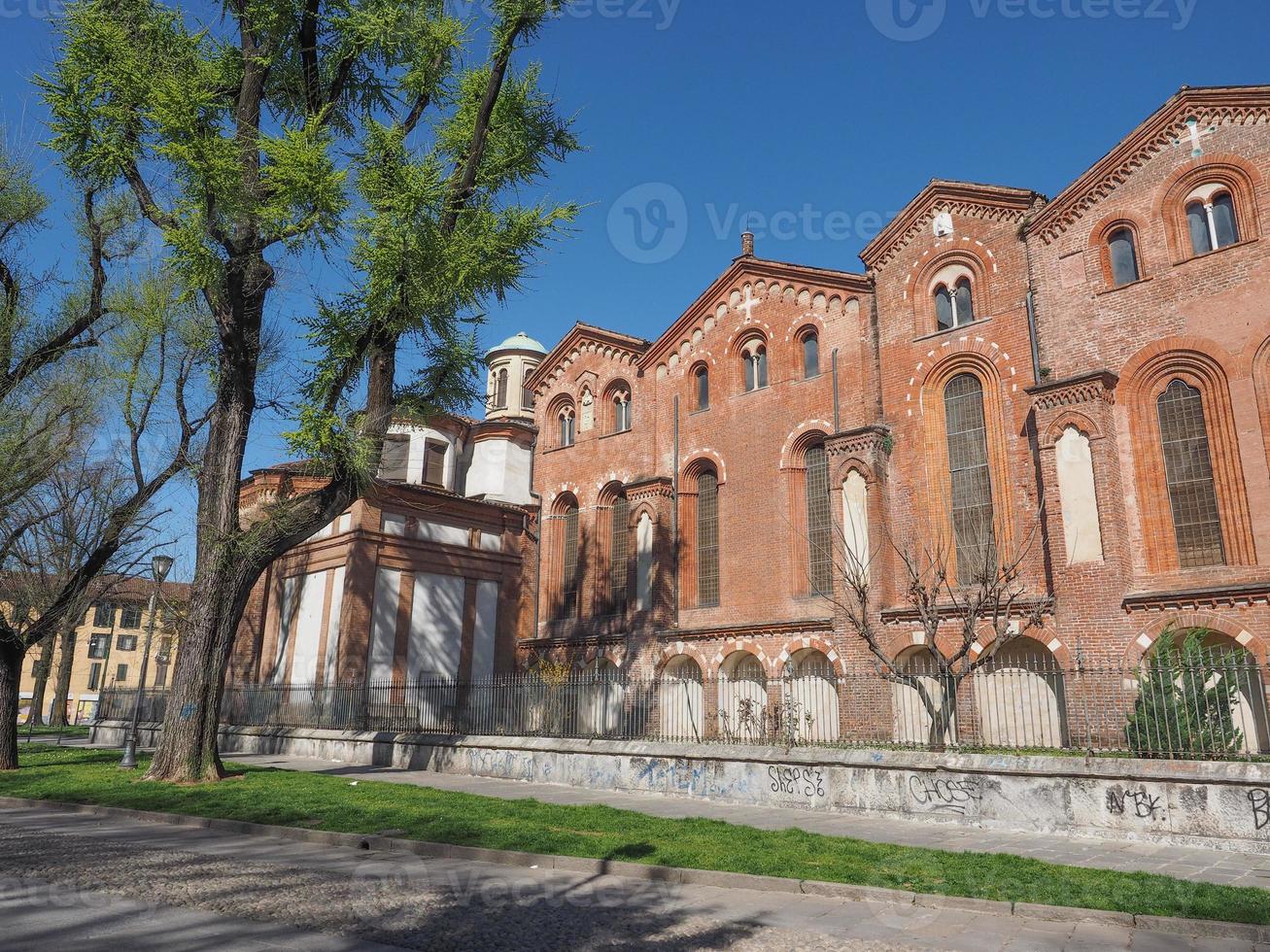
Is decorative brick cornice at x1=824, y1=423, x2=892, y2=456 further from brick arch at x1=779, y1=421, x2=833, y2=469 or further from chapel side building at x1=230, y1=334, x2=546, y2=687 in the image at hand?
chapel side building at x1=230, y1=334, x2=546, y2=687

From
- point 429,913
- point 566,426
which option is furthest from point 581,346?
point 429,913

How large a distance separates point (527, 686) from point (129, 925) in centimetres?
1267

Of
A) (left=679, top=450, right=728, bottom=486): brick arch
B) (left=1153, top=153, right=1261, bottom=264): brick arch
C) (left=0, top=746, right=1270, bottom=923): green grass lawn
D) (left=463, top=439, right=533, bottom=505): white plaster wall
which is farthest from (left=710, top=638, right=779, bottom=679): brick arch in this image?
(left=1153, top=153, right=1261, bottom=264): brick arch

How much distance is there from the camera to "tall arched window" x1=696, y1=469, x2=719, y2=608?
24016mm

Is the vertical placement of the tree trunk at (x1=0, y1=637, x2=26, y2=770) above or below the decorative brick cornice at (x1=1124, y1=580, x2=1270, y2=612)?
below

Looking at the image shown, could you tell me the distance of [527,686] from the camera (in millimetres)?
18438

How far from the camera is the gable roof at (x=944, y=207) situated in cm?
1994

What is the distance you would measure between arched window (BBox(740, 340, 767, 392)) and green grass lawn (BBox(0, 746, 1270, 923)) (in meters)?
14.5

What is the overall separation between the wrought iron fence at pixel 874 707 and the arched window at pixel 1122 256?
7.83 metres

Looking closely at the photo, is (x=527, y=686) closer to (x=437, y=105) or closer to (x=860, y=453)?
(x=860, y=453)

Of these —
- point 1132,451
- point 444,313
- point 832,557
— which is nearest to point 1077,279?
point 1132,451

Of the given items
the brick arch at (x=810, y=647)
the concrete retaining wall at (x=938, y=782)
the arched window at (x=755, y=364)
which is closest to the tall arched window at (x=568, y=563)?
the arched window at (x=755, y=364)

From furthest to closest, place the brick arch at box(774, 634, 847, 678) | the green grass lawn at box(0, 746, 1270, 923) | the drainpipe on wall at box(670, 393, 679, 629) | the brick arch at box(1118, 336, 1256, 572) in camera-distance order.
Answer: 1. the drainpipe on wall at box(670, 393, 679, 629)
2. the brick arch at box(774, 634, 847, 678)
3. the brick arch at box(1118, 336, 1256, 572)
4. the green grass lawn at box(0, 746, 1270, 923)

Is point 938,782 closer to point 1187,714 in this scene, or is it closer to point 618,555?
point 1187,714
